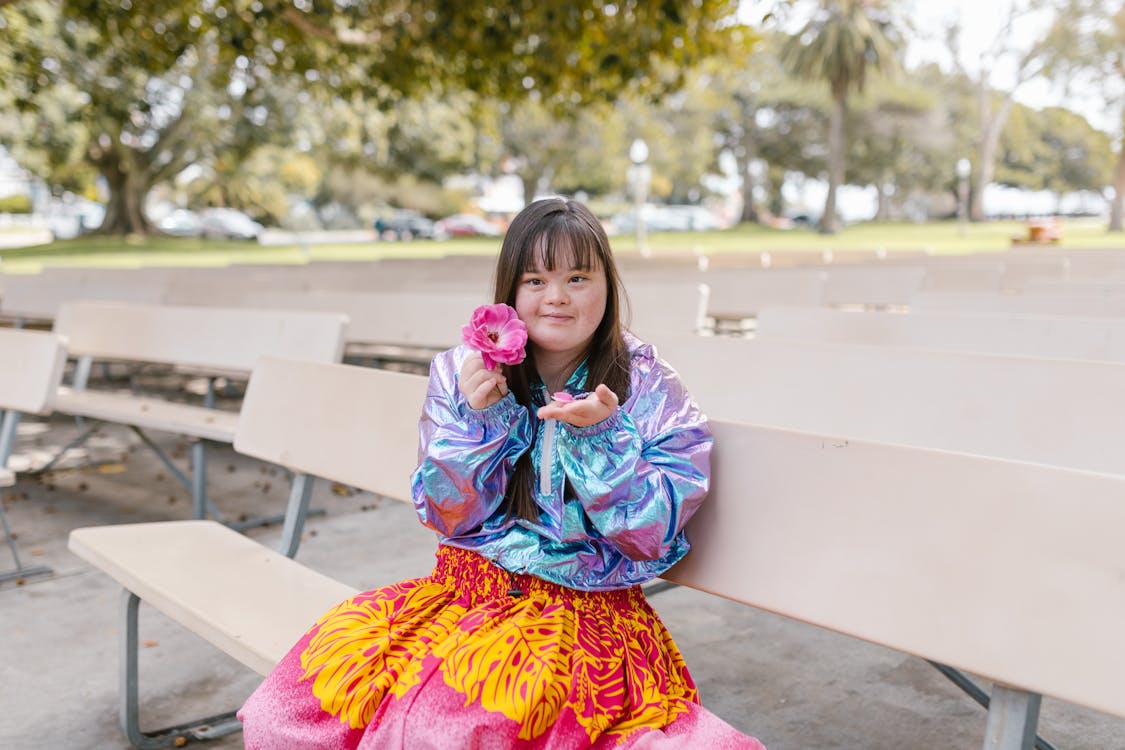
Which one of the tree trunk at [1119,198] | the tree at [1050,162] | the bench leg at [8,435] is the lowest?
the bench leg at [8,435]

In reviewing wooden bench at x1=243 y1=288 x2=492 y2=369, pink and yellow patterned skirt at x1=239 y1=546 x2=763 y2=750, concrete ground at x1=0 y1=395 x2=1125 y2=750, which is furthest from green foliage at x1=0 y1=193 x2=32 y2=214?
pink and yellow patterned skirt at x1=239 y1=546 x2=763 y2=750

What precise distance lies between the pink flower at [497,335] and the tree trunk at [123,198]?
118 ft

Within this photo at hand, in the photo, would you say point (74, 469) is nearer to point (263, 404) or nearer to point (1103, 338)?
point (263, 404)

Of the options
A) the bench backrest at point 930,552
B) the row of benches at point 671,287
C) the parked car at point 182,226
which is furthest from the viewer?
the parked car at point 182,226

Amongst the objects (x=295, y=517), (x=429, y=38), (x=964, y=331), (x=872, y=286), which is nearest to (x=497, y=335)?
(x=295, y=517)

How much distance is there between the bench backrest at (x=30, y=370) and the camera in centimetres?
478

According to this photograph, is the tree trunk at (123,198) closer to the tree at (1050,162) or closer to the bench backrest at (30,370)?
the bench backrest at (30,370)

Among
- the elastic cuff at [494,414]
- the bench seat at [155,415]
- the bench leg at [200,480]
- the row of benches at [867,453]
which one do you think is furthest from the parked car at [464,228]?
the elastic cuff at [494,414]

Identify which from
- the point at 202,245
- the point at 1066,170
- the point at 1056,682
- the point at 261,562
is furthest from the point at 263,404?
the point at 1066,170

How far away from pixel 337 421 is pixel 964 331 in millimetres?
2564

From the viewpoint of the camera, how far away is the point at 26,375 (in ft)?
16.2

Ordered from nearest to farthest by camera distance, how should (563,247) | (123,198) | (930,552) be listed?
1. (930,552)
2. (563,247)
3. (123,198)

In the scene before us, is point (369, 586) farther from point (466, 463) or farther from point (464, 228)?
point (464, 228)

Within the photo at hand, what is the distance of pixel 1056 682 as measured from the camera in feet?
5.68
